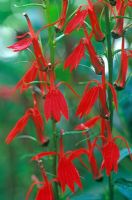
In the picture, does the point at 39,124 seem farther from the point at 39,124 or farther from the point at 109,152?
the point at 109,152

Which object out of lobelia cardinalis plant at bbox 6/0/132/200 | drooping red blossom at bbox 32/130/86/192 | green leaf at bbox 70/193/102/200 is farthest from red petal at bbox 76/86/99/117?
green leaf at bbox 70/193/102/200

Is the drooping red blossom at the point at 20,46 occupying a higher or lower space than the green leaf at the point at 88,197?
higher

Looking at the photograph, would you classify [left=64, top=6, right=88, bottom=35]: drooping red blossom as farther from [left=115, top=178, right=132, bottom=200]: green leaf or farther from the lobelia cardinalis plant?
[left=115, top=178, right=132, bottom=200]: green leaf

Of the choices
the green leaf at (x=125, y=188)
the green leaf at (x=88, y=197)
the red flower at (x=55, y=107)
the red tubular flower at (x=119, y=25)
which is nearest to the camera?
the red flower at (x=55, y=107)

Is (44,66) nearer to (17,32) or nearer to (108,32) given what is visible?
(108,32)

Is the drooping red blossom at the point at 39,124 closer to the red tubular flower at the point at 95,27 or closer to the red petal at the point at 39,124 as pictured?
the red petal at the point at 39,124

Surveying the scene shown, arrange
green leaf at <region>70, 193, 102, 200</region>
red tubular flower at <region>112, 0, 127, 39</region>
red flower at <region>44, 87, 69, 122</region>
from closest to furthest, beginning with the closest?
red flower at <region>44, 87, 69, 122</region>
red tubular flower at <region>112, 0, 127, 39</region>
green leaf at <region>70, 193, 102, 200</region>

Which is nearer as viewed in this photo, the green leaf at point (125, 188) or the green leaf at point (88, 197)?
the green leaf at point (125, 188)

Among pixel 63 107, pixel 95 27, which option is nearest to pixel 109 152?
pixel 63 107

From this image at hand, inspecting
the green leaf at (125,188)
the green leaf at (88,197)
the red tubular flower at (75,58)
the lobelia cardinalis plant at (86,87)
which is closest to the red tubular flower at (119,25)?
the lobelia cardinalis plant at (86,87)

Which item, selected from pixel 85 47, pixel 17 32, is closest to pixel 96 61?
pixel 85 47

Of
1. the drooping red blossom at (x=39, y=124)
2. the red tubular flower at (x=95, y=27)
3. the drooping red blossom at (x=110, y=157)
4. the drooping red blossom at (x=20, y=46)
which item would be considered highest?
the red tubular flower at (x=95, y=27)

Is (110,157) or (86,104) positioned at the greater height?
(86,104)
